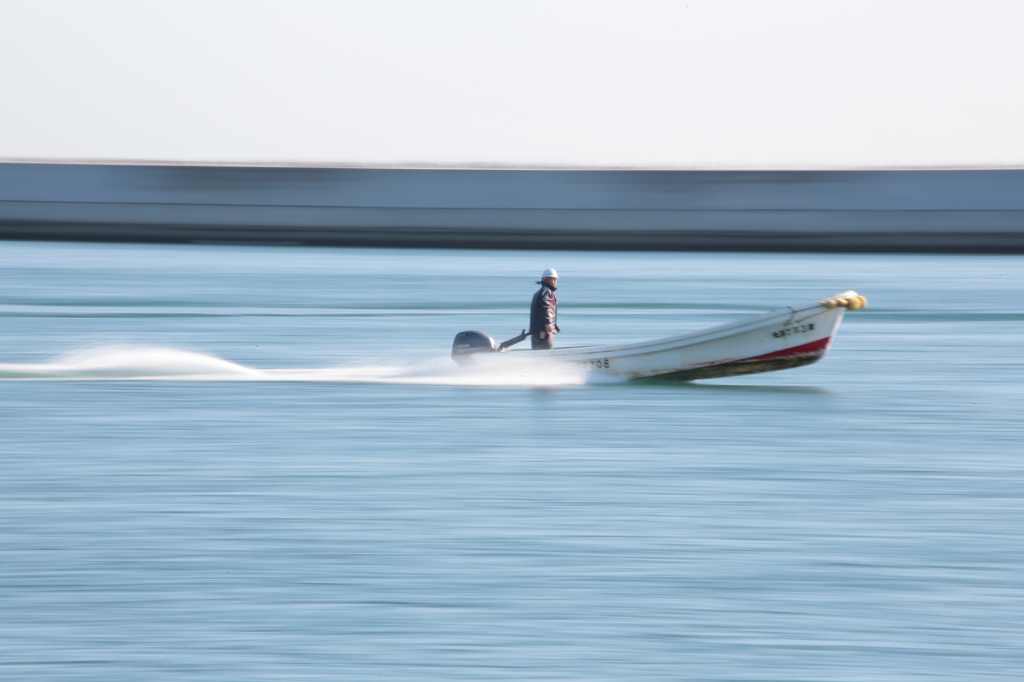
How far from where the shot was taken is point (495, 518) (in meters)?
8.72

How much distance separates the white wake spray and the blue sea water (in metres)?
0.08

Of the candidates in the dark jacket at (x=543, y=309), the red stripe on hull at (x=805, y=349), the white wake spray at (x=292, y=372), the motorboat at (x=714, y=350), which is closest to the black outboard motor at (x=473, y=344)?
the motorboat at (x=714, y=350)

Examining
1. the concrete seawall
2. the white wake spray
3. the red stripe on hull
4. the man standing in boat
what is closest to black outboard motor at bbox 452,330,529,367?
the white wake spray

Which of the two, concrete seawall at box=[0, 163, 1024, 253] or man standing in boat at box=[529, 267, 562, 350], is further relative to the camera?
concrete seawall at box=[0, 163, 1024, 253]

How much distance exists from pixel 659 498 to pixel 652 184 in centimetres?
4214

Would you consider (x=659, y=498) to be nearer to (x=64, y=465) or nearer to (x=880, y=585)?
(x=880, y=585)

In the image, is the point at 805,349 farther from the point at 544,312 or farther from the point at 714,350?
the point at 544,312

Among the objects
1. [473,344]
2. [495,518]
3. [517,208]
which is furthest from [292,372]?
[517,208]

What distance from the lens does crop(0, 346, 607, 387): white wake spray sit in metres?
14.4

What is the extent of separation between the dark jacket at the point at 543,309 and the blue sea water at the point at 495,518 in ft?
3.18

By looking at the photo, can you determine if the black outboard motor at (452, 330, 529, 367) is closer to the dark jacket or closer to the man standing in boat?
the man standing in boat

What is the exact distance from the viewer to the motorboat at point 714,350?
13.3m

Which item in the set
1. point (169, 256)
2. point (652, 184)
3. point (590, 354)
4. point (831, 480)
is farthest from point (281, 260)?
point (831, 480)

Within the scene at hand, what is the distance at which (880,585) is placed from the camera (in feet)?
24.0
